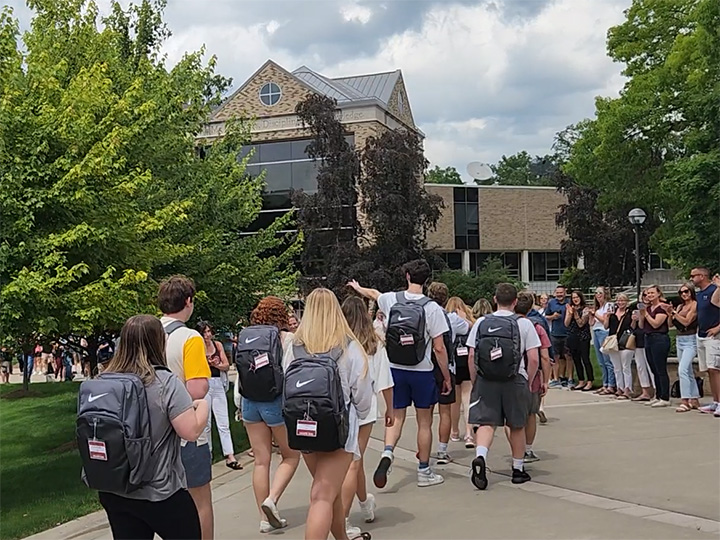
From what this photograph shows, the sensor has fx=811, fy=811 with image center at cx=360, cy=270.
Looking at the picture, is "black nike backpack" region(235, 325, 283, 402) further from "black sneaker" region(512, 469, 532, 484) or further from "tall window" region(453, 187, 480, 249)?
"tall window" region(453, 187, 480, 249)

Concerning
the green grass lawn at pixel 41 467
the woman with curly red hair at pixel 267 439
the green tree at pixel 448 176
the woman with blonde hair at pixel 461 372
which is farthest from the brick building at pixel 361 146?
the green tree at pixel 448 176

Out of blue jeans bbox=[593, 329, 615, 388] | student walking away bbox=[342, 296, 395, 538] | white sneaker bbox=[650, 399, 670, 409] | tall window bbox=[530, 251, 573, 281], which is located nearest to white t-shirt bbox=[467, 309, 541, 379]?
student walking away bbox=[342, 296, 395, 538]

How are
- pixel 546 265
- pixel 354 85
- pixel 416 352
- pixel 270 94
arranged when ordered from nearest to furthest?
1. pixel 416 352
2. pixel 270 94
3. pixel 354 85
4. pixel 546 265

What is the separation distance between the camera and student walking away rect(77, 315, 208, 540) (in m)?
3.81

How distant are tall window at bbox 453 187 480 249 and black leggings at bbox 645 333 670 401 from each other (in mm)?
37952

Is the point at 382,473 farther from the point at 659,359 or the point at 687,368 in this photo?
the point at 659,359

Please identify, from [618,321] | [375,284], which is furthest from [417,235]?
[618,321]

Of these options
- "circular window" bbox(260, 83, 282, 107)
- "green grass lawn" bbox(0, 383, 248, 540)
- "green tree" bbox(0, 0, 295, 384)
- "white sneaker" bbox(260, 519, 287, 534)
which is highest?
"circular window" bbox(260, 83, 282, 107)

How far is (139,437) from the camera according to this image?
12.6 feet

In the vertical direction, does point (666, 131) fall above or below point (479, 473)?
above

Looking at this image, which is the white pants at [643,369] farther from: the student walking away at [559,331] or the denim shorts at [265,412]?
the denim shorts at [265,412]

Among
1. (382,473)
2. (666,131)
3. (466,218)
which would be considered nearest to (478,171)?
(466,218)

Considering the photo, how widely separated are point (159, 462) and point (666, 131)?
21.3m

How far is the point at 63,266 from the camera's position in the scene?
Result: 8.10 m
